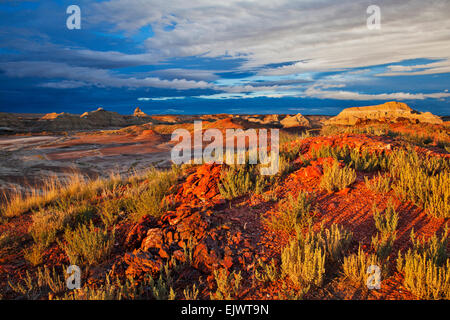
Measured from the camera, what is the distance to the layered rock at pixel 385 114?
23844 mm

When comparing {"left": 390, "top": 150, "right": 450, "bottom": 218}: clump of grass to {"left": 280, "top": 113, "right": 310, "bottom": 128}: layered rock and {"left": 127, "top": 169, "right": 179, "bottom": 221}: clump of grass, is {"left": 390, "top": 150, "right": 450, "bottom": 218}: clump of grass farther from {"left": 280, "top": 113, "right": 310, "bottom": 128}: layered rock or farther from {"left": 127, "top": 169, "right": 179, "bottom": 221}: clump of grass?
{"left": 280, "top": 113, "right": 310, "bottom": 128}: layered rock

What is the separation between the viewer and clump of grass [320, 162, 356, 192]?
494 cm

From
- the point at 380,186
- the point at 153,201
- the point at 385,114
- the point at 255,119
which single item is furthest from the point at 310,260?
the point at 255,119

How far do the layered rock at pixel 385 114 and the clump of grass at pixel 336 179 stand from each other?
2231 centimetres

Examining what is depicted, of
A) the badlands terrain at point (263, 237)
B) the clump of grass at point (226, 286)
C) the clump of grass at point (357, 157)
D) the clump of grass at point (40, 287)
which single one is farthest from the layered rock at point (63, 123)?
the clump of grass at point (226, 286)

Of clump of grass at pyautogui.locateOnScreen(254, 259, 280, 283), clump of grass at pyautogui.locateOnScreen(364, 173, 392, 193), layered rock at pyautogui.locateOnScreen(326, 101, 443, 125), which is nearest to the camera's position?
clump of grass at pyautogui.locateOnScreen(254, 259, 280, 283)

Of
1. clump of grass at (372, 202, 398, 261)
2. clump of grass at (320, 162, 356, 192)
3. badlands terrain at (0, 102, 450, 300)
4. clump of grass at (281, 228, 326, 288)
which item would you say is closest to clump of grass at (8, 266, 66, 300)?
badlands terrain at (0, 102, 450, 300)

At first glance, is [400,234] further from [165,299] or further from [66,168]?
[66,168]

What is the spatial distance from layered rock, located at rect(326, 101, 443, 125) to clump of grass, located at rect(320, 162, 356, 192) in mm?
22312

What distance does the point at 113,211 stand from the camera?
19.8 ft

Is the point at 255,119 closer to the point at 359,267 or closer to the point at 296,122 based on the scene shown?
the point at 296,122

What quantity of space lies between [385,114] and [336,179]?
85.3 ft

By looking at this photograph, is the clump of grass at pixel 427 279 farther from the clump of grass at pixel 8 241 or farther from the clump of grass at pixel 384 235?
the clump of grass at pixel 8 241
